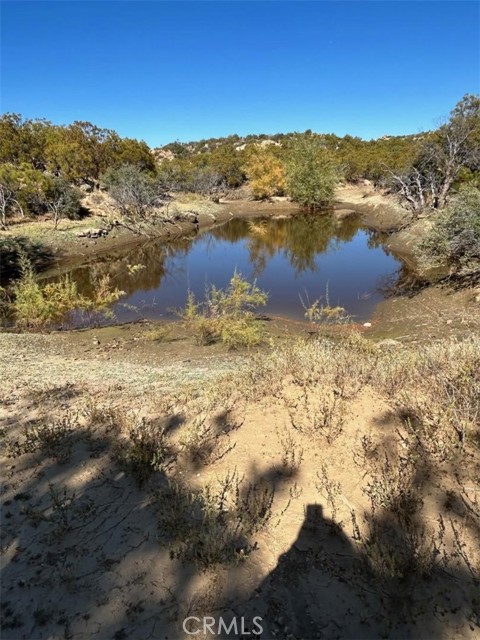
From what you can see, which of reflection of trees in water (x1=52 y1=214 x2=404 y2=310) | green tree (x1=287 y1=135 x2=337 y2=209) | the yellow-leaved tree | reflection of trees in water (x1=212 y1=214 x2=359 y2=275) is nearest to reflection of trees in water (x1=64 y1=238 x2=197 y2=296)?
reflection of trees in water (x1=52 y1=214 x2=404 y2=310)

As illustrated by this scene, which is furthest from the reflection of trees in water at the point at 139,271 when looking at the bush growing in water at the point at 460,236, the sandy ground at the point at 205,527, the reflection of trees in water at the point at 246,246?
the sandy ground at the point at 205,527

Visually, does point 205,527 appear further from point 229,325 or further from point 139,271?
point 139,271

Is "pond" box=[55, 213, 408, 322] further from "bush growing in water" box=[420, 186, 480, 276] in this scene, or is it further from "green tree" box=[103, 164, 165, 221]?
"green tree" box=[103, 164, 165, 221]

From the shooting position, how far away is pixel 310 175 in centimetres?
5100

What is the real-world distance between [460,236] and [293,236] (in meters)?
21.9

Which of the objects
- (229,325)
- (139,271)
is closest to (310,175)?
(139,271)

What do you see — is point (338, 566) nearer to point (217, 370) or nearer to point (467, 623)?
point (467, 623)

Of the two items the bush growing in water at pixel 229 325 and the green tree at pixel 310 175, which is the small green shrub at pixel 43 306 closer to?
the bush growing in water at pixel 229 325

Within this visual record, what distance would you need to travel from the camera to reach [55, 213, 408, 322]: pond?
757 inches

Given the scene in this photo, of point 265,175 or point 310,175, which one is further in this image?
point 265,175

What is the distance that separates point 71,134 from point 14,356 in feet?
153

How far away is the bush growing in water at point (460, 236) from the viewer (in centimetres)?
1488

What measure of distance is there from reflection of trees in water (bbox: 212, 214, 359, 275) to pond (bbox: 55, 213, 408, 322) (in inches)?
2.9

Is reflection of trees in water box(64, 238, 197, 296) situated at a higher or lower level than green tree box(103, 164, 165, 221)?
lower
